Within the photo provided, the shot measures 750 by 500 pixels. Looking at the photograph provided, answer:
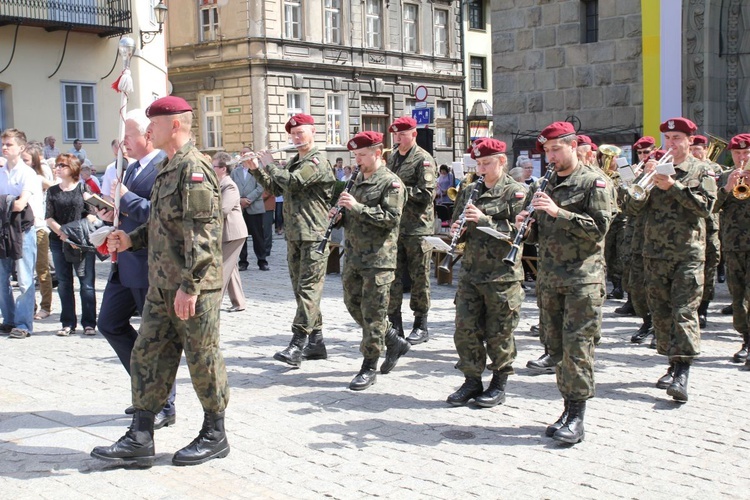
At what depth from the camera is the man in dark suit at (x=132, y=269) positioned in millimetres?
5906

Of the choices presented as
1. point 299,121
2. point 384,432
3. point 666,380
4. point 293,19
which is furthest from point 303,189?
point 293,19

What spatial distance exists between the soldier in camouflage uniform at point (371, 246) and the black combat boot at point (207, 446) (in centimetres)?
181

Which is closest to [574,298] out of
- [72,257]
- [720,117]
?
[72,257]

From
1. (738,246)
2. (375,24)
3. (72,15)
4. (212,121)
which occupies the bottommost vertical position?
(738,246)

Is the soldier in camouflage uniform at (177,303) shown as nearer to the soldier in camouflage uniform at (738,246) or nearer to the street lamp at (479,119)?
the soldier in camouflage uniform at (738,246)

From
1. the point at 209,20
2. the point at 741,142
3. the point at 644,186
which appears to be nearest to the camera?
the point at 644,186

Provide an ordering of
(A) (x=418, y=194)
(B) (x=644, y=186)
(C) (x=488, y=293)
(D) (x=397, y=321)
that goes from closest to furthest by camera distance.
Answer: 1. (C) (x=488, y=293)
2. (B) (x=644, y=186)
3. (D) (x=397, y=321)
4. (A) (x=418, y=194)

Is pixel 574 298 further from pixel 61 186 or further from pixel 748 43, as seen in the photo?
pixel 748 43

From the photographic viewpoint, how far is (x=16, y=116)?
23.8 m

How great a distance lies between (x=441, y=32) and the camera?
1694 inches

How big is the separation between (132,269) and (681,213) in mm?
4141

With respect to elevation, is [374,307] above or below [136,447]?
above

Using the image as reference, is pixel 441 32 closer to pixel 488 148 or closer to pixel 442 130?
pixel 442 130

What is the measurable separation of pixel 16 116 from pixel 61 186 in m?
15.4
